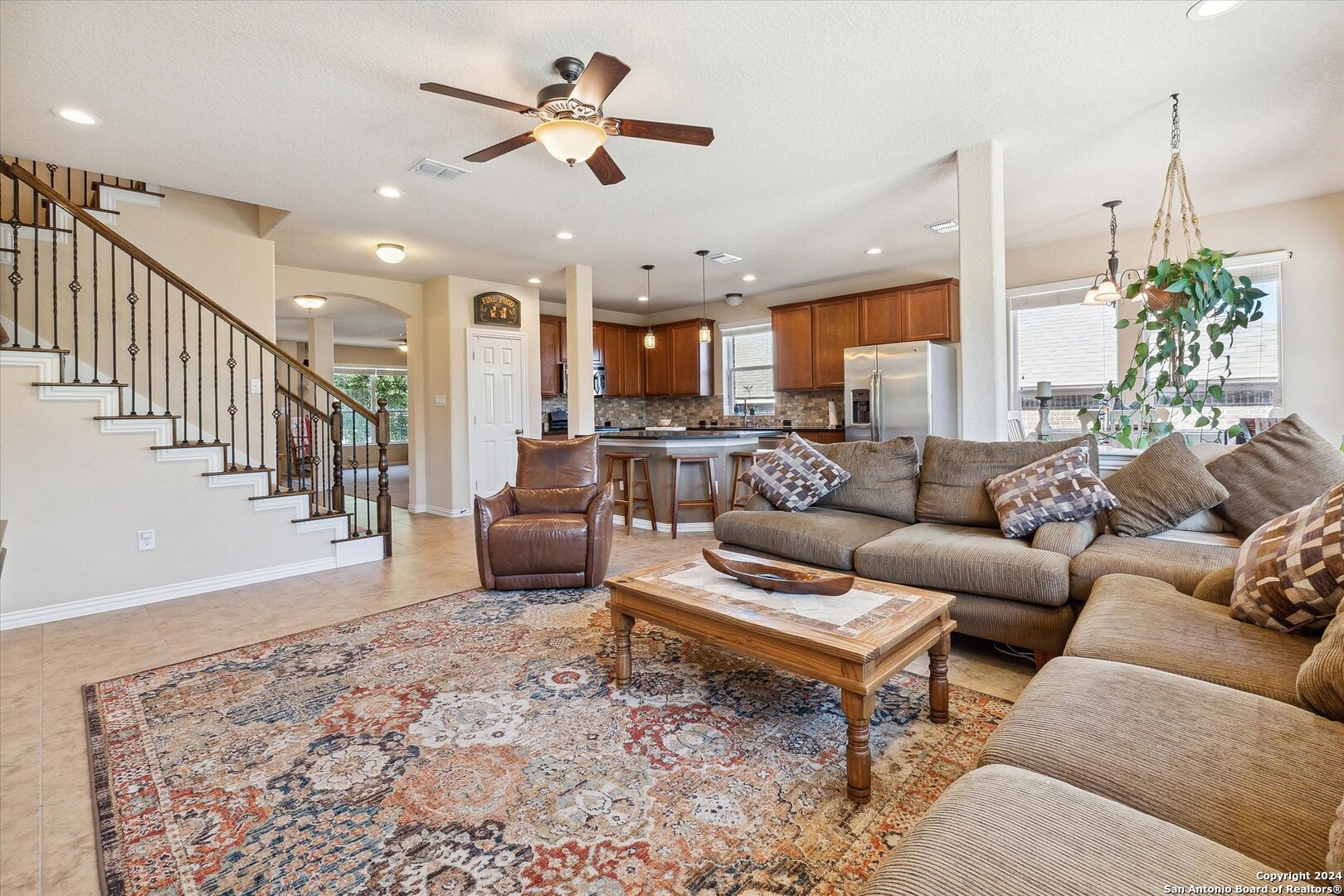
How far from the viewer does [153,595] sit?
146 inches

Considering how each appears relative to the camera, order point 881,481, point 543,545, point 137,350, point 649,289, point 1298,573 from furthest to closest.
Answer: point 649,289, point 137,350, point 543,545, point 881,481, point 1298,573

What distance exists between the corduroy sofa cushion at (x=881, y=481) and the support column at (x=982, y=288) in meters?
0.45

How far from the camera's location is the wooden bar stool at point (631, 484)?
5.59 meters

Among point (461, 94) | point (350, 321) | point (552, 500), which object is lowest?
point (552, 500)

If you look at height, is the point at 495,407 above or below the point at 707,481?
above

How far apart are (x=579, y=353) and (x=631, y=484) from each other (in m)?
1.51

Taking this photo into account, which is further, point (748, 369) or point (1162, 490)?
point (748, 369)

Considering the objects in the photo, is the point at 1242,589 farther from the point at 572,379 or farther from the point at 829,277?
the point at 829,277

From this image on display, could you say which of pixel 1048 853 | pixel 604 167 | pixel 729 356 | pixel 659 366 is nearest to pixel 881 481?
pixel 604 167

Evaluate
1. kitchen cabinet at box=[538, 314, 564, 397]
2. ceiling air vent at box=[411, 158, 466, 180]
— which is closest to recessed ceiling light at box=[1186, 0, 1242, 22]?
ceiling air vent at box=[411, 158, 466, 180]

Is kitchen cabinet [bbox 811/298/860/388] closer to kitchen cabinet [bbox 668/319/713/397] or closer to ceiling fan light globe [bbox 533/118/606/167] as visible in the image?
kitchen cabinet [bbox 668/319/713/397]

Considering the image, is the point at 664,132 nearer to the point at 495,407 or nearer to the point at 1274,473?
the point at 1274,473

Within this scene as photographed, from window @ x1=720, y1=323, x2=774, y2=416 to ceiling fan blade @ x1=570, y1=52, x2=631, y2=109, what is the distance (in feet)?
18.6

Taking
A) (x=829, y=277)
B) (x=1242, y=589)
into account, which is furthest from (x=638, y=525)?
(x=1242, y=589)
